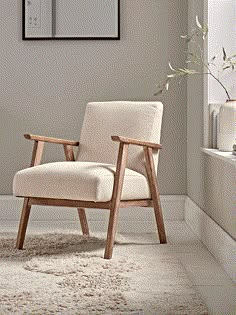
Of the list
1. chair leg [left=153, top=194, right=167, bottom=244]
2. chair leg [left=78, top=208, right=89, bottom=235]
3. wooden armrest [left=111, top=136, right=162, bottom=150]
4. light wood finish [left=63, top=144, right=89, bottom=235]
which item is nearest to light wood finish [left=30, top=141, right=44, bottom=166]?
light wood finish [left=63, top=144, right=89, bottom=235]

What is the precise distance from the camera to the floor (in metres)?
3.17

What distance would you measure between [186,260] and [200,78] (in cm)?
132

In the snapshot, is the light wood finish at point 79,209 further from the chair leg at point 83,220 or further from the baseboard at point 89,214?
the baseboard at point 89,214

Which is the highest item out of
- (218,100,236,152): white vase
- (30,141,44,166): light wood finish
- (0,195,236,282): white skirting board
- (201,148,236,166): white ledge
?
(218,100,236,152): white vase

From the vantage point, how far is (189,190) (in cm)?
549

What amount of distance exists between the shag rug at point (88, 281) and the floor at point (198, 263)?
0.06m

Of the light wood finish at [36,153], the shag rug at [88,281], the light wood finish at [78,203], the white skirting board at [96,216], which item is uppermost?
the light wood finish at [36,153]

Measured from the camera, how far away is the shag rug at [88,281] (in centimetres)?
299

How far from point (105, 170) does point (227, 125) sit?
672mm

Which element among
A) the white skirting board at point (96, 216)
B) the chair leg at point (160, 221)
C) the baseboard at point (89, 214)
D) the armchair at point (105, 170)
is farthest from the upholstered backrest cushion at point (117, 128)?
the baseboard at point (89, 214)

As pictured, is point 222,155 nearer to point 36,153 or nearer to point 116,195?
point 116,195

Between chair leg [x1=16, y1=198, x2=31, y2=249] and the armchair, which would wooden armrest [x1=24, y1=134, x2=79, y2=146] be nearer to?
the armchair

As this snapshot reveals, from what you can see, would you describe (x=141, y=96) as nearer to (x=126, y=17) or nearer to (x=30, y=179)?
(x=126, y=17)

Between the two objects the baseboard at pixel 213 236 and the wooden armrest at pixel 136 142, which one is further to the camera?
the wooden armrest at pixel 136 142
